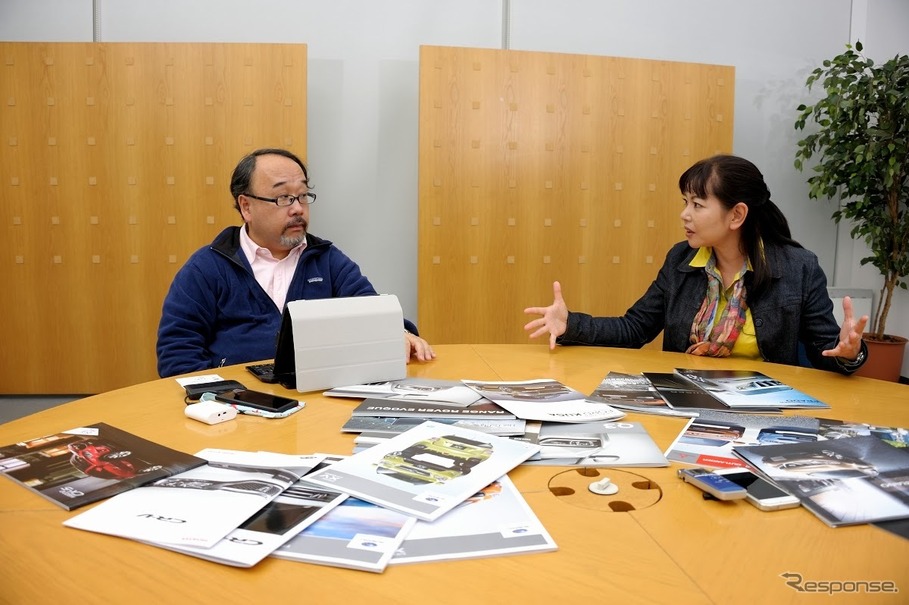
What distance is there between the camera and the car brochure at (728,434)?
3.97 ft

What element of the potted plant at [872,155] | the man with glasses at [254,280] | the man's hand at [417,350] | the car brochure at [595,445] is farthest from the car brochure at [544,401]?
the potted plant at [872,155]

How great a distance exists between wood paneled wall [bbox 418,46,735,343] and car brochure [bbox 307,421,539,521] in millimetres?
2578

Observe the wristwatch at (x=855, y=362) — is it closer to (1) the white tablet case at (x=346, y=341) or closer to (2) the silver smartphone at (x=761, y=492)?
(2) the silver smartphone at (x=761, y=492)

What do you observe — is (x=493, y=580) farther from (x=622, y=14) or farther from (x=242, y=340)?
(x=622, y=14)

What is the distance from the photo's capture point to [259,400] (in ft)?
4.91

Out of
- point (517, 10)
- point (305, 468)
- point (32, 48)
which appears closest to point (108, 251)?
→ point (32, 48)

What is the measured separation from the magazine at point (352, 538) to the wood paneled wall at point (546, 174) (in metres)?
2.89

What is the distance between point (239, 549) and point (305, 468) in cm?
27

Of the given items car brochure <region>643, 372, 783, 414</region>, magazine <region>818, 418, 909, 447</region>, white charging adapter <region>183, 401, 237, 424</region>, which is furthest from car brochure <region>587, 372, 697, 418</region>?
white charging adapter <region>183, 401, 237, 424</region>

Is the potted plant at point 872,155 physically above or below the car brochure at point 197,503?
above

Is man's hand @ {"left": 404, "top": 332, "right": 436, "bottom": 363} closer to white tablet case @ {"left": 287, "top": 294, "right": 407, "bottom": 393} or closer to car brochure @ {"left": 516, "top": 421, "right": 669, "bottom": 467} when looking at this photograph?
white tablet case @ {"left": 287, "top": 294, "right": 407, "bottom": 393}

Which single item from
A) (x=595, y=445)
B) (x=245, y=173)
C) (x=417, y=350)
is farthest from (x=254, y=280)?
(x=595, y=445)

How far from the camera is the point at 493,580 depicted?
31.5 inches

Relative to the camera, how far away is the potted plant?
3.90m
